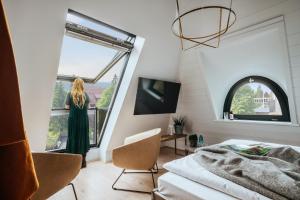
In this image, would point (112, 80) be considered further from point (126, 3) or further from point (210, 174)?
point (210, 174)

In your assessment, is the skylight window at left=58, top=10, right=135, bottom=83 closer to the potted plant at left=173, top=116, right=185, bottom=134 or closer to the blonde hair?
the blonde hair

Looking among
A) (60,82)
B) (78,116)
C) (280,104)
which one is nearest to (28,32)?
(60,82)

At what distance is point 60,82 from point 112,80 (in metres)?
0.88

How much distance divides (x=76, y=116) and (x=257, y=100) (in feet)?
10.9

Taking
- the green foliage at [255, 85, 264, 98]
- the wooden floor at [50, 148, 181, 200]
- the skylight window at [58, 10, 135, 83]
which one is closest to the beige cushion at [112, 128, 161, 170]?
the wooden floor at [50, 148, 181, 200]

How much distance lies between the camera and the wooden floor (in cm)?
202

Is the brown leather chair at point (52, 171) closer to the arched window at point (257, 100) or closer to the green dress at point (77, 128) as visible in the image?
the green dress at point (77, 128)

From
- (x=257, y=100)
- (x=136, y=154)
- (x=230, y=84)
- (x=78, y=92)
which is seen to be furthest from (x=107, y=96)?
(x=257, y=100)

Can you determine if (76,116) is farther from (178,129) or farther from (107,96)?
(178,129)

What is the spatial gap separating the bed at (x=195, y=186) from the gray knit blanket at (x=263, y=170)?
0.05 metres

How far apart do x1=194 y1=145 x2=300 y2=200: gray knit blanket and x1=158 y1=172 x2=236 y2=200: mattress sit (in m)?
0.16

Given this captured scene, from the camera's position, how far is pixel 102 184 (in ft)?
7.70

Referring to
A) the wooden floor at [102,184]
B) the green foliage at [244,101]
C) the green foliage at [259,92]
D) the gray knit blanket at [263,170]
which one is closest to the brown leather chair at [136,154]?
the wooden floor at [102,184]

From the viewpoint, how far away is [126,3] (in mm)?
2137
